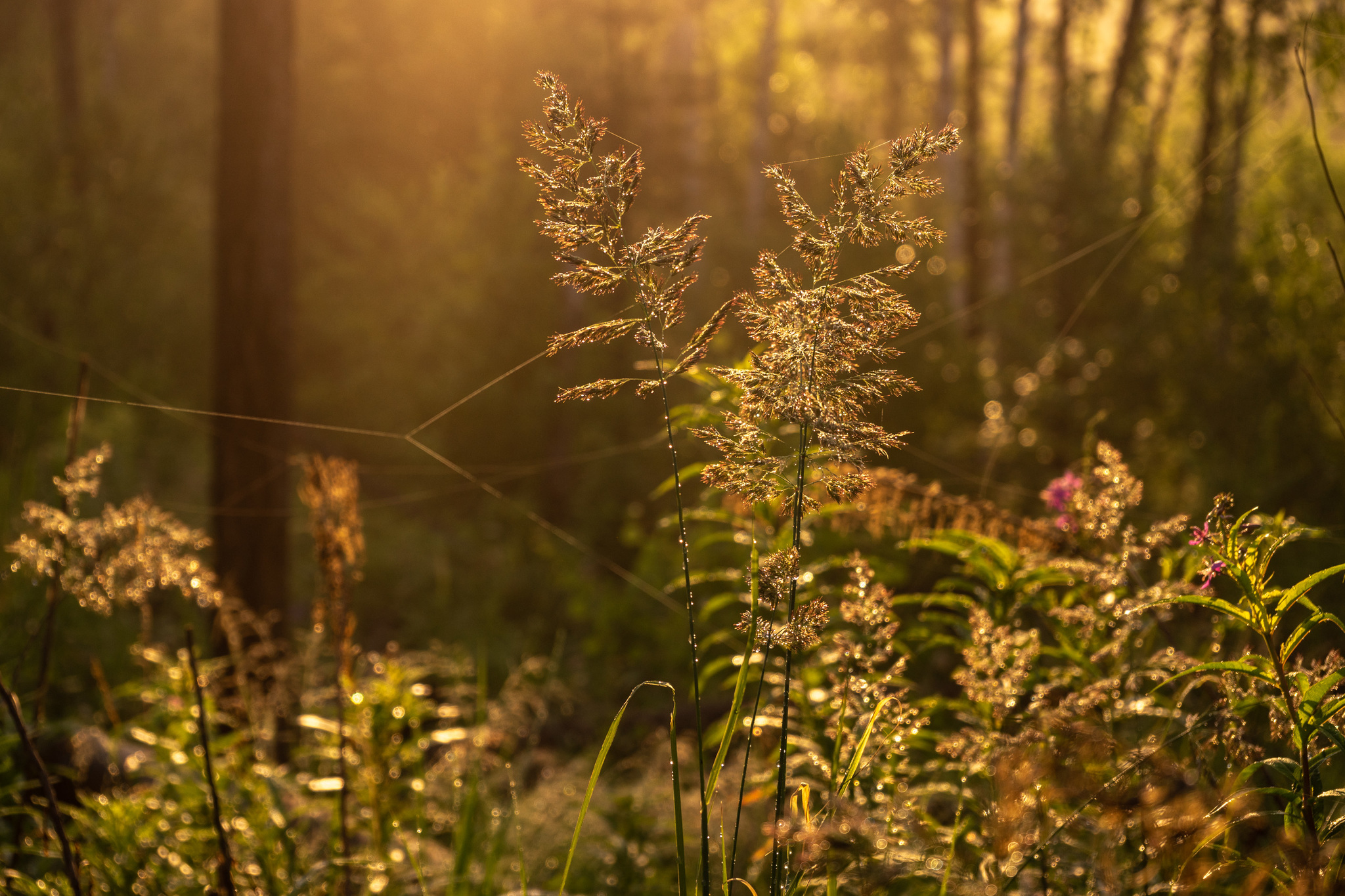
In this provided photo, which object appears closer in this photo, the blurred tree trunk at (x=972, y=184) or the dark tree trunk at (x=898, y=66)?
the blurred tree trunk at (x=972, y=184)

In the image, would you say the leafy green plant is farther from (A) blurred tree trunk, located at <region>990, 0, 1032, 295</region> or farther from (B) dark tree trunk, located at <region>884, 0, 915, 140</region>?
(B) dark tree trunk, located at <region>884, 0, 915, 140</region>

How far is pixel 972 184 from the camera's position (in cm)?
1378

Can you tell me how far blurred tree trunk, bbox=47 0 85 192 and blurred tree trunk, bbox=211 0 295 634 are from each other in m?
9.89

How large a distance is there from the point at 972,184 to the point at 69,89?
13022 mm

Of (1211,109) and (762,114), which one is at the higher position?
(762,114)

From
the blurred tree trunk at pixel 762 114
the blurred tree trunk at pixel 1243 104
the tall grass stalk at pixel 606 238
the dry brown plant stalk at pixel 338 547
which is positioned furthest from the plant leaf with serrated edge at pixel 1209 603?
the blurred tree trunk at pixel 762 114

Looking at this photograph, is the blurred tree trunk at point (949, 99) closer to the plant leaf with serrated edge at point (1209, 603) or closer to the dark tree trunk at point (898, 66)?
the dark tree trunk at point (898, 66)

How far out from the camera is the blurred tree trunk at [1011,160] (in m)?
14.2

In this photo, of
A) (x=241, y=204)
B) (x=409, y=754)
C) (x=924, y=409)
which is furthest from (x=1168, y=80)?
(x=409, y=754)

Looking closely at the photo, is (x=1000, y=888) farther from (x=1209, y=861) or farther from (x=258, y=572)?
(x=258, y=572)

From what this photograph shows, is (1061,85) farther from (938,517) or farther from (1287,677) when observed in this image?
(1287,677)

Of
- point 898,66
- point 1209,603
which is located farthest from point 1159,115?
point 898,66

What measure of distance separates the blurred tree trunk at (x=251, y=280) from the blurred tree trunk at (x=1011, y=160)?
1098 cm

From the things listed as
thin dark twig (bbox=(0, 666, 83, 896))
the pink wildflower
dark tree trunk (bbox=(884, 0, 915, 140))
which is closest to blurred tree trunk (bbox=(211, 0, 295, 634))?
thin dark twig (bbox=(0, 666, 83, 896))
